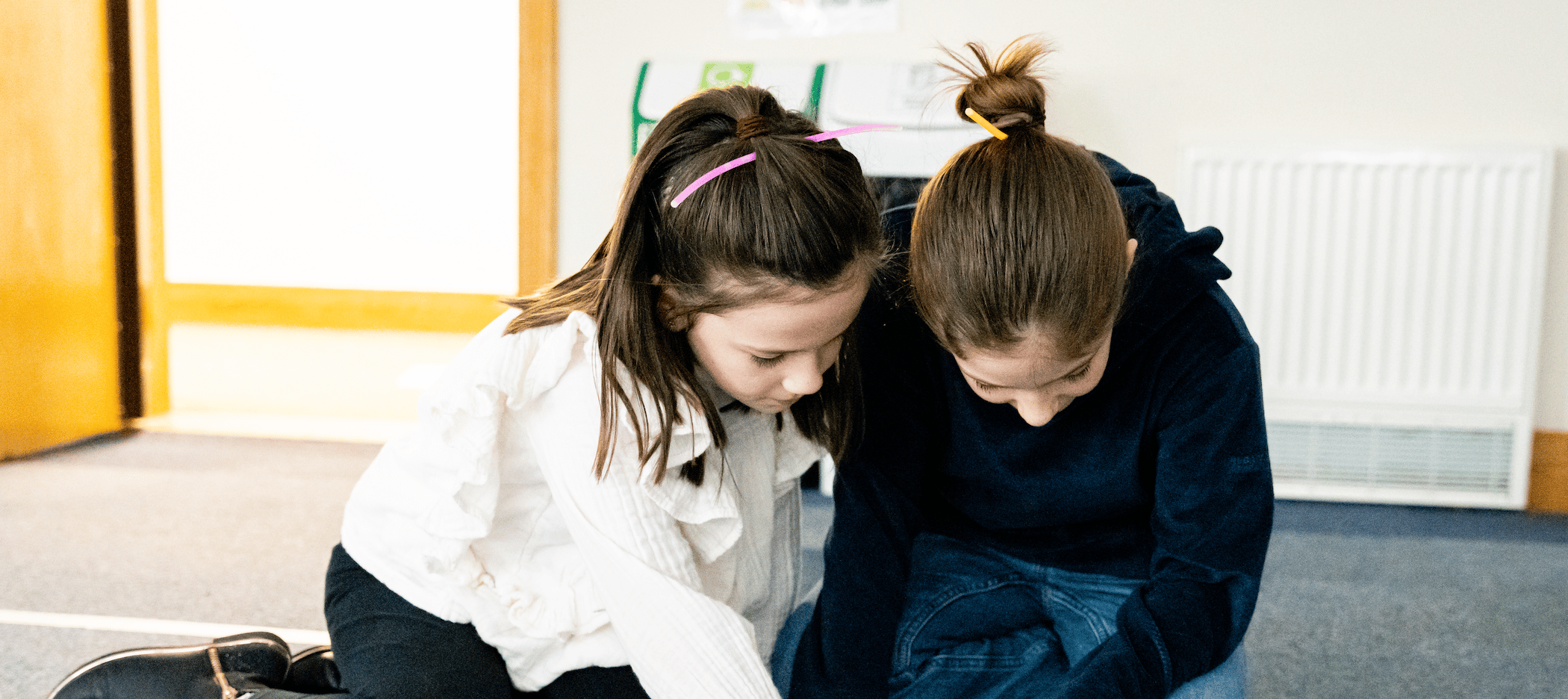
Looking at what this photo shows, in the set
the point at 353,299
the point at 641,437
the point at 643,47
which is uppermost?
the point at 643,47

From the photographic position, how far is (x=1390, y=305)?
2.11m

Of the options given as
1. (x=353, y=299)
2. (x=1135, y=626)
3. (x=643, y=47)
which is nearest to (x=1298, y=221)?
(x=643, y=47)

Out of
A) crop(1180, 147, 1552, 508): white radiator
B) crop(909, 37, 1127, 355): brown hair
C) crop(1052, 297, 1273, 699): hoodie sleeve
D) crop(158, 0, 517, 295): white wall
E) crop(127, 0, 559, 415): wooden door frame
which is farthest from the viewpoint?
crop(158, 0, 517, 295): white wall

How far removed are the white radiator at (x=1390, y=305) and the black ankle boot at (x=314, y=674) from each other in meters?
1.71

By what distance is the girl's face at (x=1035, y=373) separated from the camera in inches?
31.0

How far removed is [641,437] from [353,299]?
217 cm

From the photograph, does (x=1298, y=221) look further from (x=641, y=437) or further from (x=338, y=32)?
(x=338, y=32)

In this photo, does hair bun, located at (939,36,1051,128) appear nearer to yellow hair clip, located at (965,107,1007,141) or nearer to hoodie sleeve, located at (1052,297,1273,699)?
yellow hair clip, located at (965,107,1007,141)

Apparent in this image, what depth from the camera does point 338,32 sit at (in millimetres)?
2830

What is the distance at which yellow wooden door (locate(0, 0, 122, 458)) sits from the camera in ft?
7.39

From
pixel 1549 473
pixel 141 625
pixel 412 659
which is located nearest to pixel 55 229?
pixel 141 625

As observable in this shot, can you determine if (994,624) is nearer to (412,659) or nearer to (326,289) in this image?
(412,659)

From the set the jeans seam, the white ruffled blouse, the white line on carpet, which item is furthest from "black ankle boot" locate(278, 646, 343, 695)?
the jeans seam

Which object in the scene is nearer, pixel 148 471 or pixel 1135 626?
pixel 1135 626
